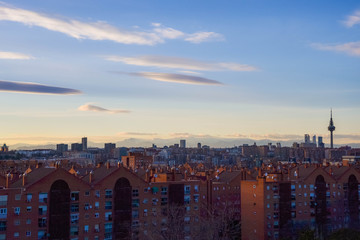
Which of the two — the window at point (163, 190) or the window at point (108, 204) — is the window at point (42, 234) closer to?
the window at point (108, 204)

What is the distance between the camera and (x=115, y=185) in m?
48.4

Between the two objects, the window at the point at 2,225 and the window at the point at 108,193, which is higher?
the window at the point at 108,193

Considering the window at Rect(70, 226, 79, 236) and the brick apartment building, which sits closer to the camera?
the brick apartment building

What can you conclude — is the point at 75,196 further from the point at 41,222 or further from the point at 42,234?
the point at 42,234

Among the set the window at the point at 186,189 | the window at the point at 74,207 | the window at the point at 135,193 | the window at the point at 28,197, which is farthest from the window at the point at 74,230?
the window at the point at 186,189

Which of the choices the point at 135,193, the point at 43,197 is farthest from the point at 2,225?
the point at 135,193

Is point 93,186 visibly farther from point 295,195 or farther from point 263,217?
point 295,195

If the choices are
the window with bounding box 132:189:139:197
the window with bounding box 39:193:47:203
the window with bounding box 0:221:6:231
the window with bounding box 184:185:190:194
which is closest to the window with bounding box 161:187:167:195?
the window with bounding box 184:185:190:194

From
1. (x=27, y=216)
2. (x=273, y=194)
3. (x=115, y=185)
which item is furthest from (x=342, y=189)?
(x=27, y=216)

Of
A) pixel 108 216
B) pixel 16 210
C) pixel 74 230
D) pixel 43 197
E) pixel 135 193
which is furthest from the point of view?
pixel 135 193

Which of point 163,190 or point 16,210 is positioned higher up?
point 163,190

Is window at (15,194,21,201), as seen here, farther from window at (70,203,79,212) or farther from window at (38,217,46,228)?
window at (70,203,79,212)

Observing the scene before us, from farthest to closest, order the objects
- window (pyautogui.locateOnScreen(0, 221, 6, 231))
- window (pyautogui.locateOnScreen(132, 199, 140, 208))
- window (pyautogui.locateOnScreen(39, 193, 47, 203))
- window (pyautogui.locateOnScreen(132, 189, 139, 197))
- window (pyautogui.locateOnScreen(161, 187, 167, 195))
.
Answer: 1. window (pyautogui.locateOnScreen(161, 187, 167, 195))
2. window (pyautogui.locateOnScreen(132, 189, 139, 197))
3. window (pyautogui.locateOnScreen(132, 199, 140, 208))
4. window (pyautogui.locateOnScreen(39, 193, 47, 203))
5. window (pyautogui.locateOnScreen(0, 221, 6, 231))

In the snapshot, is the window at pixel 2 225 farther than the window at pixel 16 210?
No
